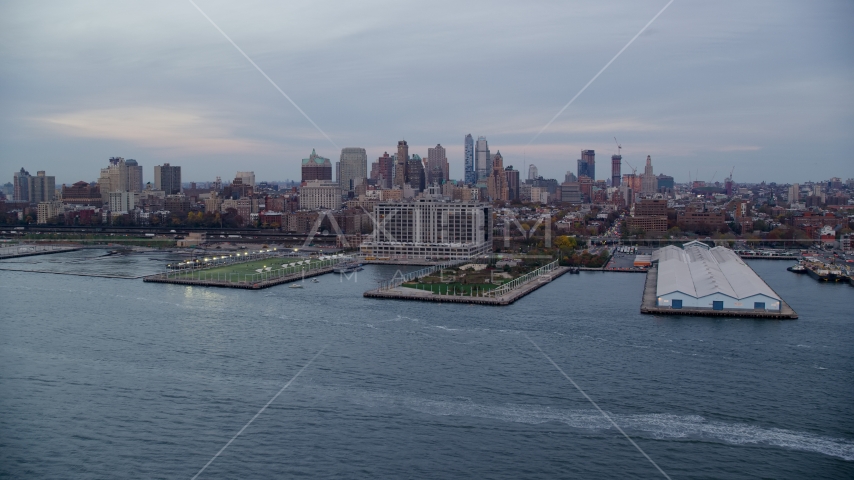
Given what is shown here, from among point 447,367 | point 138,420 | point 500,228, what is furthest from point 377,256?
point 138,420

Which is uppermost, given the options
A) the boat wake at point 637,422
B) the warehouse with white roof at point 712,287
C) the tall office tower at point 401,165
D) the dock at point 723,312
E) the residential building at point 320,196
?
the tall office tower at point 401,165

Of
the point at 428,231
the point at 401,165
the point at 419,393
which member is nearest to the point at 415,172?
the point at 401,165

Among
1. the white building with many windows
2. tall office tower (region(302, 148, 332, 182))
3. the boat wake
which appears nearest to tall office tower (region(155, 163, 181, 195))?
tall office tower (region(302, 148, 332, 182))

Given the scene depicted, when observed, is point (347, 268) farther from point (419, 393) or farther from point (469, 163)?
point (469, 163)

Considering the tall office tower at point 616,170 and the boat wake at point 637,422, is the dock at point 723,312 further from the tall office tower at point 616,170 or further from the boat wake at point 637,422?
the tall office tower at point 616,170

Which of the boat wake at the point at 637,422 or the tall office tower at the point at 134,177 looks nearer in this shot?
the boat wake at the point at 637,422

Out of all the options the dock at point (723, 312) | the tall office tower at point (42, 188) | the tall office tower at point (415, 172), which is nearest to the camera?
the dock at point (723, 312)

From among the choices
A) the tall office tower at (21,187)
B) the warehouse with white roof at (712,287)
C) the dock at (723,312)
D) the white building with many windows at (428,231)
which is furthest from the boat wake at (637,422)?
the tall office tower at (21,187)
